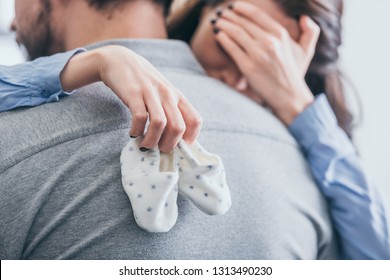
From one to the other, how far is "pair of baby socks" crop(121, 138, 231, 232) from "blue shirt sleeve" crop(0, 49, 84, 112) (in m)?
0.13

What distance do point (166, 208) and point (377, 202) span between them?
0.43 m

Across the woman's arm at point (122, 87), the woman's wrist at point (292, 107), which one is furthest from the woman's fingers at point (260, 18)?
the woman's arm at point (122, 87)

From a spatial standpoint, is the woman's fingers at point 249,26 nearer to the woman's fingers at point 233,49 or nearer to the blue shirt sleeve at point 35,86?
the woman's fingers at point 233,49

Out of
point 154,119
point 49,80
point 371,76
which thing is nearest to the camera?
point 154,119

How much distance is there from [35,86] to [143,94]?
17 cm

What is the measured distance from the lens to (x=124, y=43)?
741 mm

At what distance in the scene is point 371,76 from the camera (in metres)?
1.30

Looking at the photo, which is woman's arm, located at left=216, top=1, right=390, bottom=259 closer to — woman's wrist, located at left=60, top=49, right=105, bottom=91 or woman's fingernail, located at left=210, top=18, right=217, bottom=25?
woman's fingernail, located at left=210, top=18, right=217, bottom=25

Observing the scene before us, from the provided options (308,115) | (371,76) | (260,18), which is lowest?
(371,76)

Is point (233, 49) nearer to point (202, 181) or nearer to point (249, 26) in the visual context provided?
point (249, 26)

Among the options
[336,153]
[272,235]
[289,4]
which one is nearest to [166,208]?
[272,235]

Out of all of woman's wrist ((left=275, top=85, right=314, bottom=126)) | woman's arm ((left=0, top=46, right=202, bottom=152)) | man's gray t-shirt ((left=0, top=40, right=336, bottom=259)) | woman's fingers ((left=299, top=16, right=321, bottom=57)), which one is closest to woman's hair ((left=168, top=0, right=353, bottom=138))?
woman's fingers ((left=299, top=16, right=321, bottom=57))

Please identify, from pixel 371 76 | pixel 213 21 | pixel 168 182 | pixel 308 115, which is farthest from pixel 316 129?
pixel 371 76

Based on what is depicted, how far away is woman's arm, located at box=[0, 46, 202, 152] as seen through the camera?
54 cm
